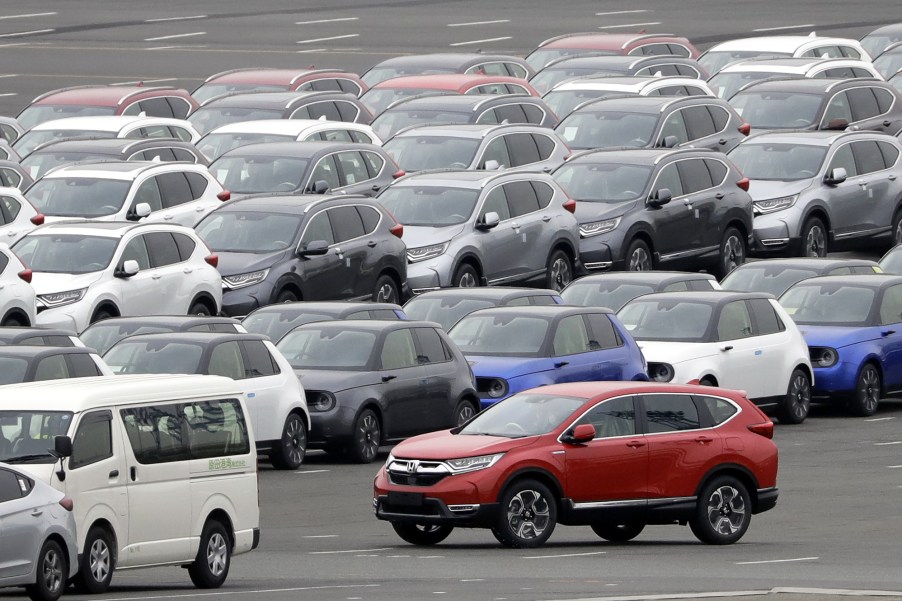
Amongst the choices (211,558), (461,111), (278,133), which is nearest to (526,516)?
(211,558)

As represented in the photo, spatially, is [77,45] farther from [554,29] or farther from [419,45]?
[554,29]

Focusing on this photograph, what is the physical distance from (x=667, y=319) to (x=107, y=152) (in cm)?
973

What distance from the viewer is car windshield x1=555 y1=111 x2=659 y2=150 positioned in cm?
3828

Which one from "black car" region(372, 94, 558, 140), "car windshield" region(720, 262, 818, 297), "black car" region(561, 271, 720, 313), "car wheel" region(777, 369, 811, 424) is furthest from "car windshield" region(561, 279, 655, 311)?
"black car" region(372, 94, 558, 140)

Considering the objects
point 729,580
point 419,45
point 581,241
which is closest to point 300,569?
point 729,580

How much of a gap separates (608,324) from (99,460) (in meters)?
11.5

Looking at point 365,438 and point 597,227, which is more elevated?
point 597,227

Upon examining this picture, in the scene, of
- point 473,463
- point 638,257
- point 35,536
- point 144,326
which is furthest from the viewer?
point 638,257

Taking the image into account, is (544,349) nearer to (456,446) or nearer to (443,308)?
(443,308)

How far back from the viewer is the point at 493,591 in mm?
17672

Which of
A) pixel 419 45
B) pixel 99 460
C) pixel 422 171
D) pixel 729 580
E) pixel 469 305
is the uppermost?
pixel 419 45

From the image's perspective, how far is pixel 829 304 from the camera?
3209cm

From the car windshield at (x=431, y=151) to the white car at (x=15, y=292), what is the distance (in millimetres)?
9233

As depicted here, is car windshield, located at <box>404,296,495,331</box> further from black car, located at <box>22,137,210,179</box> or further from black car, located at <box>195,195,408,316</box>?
black car, located at <box>22,137,210,179</box>
